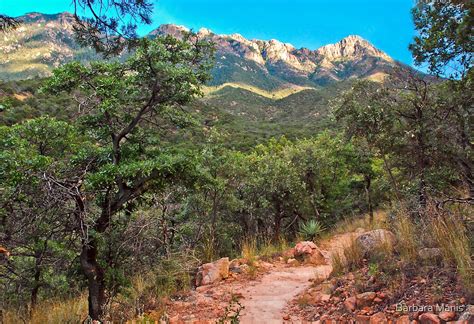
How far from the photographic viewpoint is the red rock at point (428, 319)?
3.35m

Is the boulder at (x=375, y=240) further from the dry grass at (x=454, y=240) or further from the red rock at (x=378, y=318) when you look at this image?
the red rock at (x=378, y=318)

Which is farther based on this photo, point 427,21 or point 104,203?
point 427,21

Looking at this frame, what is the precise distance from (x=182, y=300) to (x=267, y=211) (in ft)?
40.8

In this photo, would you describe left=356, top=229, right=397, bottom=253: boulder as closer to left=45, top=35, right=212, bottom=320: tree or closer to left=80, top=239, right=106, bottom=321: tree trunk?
left=45, top=35, right=212, bottom=320: tree

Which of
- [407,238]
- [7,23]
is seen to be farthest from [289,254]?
[7,23]

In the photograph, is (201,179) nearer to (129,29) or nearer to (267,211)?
(129,29)

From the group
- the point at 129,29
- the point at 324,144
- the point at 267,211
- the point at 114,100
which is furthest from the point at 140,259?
the point at 324,144

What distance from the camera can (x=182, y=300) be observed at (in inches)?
247

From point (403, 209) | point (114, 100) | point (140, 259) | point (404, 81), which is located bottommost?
point (140, 259)

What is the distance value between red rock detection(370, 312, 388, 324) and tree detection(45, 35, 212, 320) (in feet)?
11.6

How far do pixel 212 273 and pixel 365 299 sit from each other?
12.6ft

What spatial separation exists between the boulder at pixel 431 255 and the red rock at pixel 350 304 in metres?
1.04

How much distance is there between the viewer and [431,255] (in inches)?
171

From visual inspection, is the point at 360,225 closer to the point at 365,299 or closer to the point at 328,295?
the point at 328,295
